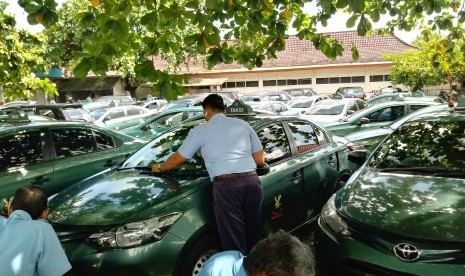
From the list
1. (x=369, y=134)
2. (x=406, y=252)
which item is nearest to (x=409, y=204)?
(x=406, y=252)

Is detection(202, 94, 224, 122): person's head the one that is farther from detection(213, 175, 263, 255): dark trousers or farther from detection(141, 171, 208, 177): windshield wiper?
detection(213, 175, 263, 255): dark trousers

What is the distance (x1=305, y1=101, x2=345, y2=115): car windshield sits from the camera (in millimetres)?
12788

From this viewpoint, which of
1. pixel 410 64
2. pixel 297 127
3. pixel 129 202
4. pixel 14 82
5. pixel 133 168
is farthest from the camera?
pixel 410 64

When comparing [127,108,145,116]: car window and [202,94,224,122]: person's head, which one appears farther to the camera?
[127,108,145,116]: car window

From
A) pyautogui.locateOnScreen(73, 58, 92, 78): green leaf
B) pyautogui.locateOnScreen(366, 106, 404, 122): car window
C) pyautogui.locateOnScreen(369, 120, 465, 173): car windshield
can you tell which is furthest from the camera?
pyautogui.locateOnScreen(366, 106, 404, 122): car window

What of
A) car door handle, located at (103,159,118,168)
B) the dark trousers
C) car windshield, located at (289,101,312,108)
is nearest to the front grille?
the dark trousers

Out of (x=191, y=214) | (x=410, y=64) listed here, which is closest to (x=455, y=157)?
(x=191, y=214)

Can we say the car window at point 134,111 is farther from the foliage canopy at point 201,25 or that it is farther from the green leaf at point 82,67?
the green leaf at point 82,67

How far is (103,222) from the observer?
3.16 metres

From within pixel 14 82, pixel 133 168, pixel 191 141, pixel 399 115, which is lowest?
pixel 399 115

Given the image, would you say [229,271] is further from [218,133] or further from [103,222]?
[218,133]

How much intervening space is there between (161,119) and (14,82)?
154 inches

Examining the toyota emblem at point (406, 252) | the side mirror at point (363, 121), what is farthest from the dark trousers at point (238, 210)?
the side mirror at point (363, 121)

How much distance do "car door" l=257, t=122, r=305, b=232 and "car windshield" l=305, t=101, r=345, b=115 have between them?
8.42 meters
